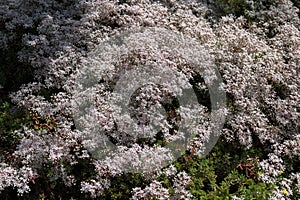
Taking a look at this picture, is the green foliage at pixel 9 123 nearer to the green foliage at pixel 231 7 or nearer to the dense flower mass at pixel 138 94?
the dense flower mass at pixel 138 94

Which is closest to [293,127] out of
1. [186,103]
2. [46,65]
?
[186,103]

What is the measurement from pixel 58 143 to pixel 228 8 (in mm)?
→ 5933

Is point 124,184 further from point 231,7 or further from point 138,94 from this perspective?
point 231,7

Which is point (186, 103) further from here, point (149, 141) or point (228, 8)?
point (228, 8)

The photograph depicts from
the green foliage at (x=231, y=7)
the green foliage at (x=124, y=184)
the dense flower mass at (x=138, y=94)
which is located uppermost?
the green foliage at (x=231, y=7)

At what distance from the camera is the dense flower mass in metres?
5.68

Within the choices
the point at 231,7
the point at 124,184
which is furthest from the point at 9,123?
the point at 231,7

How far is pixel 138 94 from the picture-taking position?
258 inches

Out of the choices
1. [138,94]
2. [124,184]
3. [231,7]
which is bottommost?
[124,184]

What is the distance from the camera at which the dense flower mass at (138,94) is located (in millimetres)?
5680

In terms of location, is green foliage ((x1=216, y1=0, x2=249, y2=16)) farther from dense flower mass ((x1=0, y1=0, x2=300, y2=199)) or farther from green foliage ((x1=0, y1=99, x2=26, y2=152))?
green foliage ((x1=0, y1=99, x2=26, y2=152))

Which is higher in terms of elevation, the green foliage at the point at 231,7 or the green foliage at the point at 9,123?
the green foliage at the point at 231,7

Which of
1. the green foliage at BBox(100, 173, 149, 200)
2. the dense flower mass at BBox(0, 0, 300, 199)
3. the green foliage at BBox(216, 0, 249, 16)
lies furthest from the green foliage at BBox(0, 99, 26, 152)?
the green foliage at BBox(216, 0, 249, 16)

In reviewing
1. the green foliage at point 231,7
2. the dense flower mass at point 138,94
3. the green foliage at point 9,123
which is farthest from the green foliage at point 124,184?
the green foliage at point 231,7
